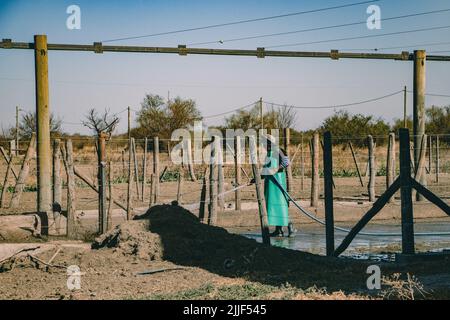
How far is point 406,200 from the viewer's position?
939 centimetres

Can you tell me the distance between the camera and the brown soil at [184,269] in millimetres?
7773

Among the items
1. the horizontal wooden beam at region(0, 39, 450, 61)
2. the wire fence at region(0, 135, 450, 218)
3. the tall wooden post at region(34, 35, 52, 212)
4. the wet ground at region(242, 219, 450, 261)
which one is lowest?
the wet ground at region(242, 219, 450, 261)

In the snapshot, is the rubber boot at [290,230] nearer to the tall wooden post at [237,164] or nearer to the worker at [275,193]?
the worker at [275,193]

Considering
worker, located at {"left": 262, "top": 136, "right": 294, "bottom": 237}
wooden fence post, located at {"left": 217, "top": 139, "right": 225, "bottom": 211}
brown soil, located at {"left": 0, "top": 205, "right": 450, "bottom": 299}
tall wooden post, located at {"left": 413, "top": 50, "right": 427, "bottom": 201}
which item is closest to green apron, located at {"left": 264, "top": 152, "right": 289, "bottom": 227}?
worker, located at {"left": 262, "top": 136, "right": 294, "bottom": 237}

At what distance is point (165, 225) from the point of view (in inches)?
430

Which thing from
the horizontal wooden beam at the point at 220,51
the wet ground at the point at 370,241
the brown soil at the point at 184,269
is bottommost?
the wet ground at the point at 370,241

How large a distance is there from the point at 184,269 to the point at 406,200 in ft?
10.4

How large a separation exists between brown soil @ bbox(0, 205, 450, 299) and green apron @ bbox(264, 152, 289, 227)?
8.34 ft

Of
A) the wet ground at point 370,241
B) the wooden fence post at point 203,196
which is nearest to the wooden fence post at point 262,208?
the wet ground at point 370,241

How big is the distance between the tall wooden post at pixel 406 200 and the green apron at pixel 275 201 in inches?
164

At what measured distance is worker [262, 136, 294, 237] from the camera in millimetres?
13305

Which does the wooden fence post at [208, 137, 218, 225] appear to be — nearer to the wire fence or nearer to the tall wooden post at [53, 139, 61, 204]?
the wire fence
